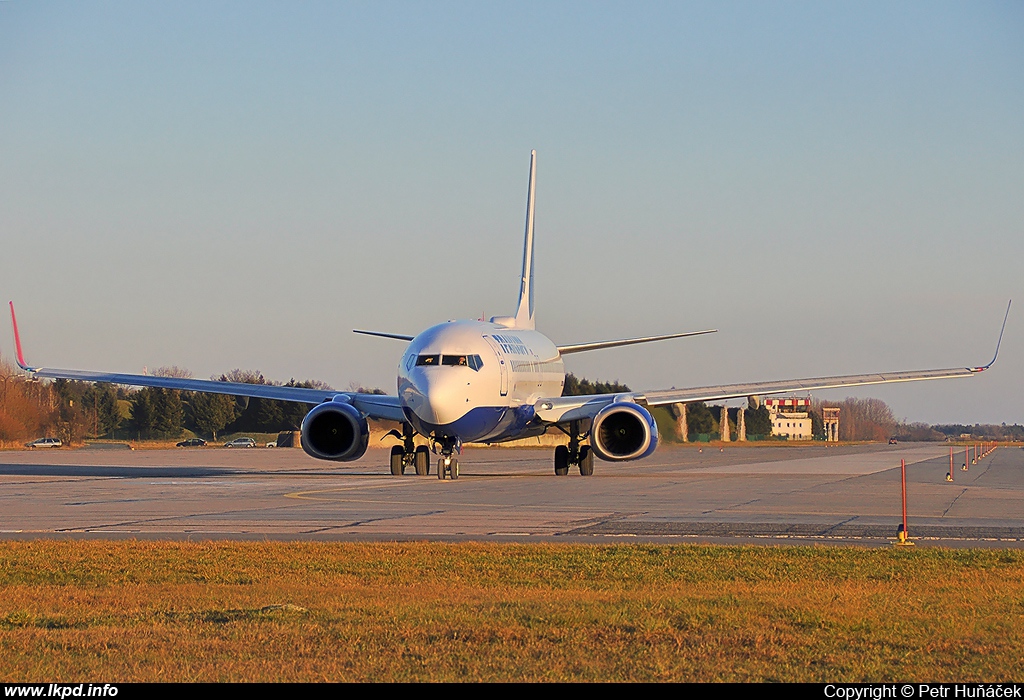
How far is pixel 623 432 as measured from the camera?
32.7 meters

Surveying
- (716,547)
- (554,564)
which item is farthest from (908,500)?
(554,564)

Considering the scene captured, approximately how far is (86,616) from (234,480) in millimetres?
Result: 23991

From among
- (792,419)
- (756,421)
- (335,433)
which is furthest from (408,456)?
(792,419)

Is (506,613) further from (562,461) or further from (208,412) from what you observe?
(208,412)

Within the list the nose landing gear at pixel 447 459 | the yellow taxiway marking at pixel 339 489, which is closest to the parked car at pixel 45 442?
the nose landing gear at pixel 447 459

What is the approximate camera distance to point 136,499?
24.8 meters

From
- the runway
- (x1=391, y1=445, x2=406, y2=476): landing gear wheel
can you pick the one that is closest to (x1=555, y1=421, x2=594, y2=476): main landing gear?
the runway

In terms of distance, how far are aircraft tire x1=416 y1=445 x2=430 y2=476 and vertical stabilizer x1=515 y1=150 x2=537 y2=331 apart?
9.50 metres

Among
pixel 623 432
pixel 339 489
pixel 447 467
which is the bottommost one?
pixel 339 489

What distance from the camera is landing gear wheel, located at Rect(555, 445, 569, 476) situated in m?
35.5

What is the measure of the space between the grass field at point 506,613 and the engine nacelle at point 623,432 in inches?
672

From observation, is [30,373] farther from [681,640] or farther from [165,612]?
[681,640]

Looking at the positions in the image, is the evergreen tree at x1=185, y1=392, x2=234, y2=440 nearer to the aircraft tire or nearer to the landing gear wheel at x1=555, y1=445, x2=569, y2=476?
the aircraft tire

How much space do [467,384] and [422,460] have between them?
4146 millimetres
